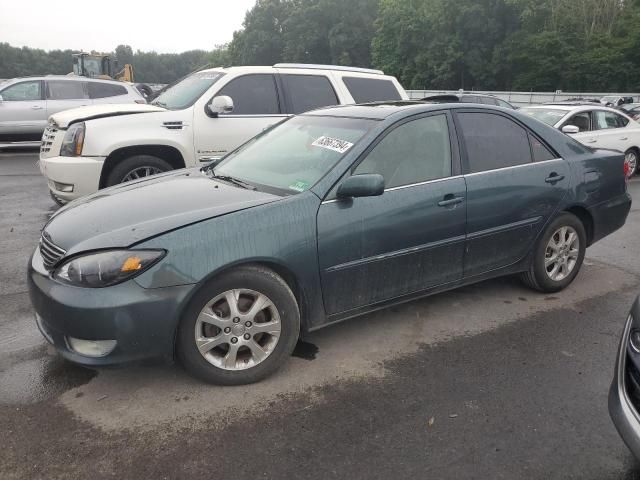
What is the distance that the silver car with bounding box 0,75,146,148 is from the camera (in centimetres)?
1226

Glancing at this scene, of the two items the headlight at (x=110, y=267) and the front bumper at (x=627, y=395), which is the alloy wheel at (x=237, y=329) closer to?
the headlight at (x=110, y=267)

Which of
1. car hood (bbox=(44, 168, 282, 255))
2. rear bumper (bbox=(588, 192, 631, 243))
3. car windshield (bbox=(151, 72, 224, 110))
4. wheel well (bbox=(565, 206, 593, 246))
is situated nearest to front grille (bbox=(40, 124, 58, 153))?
car windshield (bbox=(151, 72, 224, 110))

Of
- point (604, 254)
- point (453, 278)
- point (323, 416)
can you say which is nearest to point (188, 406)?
point (323, 416)

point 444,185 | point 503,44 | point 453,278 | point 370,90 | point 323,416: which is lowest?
point 323,416

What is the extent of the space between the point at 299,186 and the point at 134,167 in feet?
11.4

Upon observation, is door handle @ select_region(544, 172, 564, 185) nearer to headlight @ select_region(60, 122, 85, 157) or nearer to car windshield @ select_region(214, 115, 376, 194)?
car windshield @ select_region(214, 115, 376, 194)

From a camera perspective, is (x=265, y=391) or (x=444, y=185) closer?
(x=265, y=391)

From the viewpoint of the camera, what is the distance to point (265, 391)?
3.13 meters

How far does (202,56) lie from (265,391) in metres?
137

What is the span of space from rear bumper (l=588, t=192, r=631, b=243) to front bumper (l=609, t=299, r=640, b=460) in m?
2.53

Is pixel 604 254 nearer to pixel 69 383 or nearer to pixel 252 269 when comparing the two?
pixel 252 269

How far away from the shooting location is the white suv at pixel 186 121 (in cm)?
605

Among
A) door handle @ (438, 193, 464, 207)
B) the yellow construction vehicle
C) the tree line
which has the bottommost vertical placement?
door handle @ (438, 193, 464, 207)

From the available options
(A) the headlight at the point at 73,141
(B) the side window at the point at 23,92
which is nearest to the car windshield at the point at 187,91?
(A) the headlight at the point at 73,141
